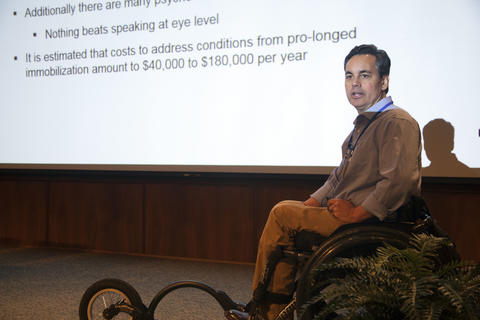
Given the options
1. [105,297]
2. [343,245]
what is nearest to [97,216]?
[105,297]

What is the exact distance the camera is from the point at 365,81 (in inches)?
76.5

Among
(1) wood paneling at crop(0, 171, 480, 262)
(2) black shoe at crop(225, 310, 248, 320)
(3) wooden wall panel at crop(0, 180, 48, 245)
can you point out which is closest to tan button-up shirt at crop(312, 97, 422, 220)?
(2) black shoe at crop(225, 310, 248, 320)

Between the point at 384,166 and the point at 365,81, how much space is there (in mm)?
392

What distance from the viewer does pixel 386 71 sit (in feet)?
6.35

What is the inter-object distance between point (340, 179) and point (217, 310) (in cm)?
122

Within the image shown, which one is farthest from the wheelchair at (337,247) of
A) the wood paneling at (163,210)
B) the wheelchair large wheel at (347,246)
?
the wood paneling at (163,210)

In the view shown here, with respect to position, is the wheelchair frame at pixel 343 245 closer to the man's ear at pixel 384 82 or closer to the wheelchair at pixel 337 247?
the wheelchair at pixel 337 247

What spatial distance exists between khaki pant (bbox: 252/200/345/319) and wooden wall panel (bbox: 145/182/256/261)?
2223 mm

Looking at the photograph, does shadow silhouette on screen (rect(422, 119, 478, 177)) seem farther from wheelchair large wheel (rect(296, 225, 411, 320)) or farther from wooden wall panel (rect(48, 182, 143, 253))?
wooden wall panel (rect(48, 182, 143, 253))

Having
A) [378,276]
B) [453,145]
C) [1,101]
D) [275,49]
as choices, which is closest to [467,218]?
[453,145]

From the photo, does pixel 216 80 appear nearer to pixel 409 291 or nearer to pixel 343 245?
pixel 343 245

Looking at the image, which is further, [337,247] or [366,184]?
[366,184]

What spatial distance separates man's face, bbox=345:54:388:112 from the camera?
6.33 ft

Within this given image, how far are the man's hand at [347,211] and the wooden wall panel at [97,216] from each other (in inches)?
111
